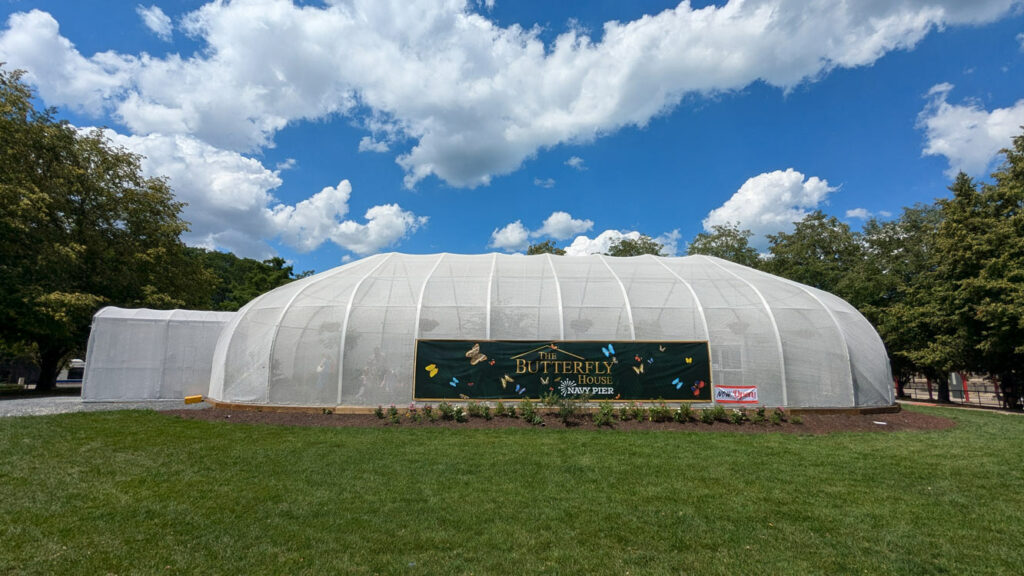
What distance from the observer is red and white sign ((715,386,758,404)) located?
12141 millimetres

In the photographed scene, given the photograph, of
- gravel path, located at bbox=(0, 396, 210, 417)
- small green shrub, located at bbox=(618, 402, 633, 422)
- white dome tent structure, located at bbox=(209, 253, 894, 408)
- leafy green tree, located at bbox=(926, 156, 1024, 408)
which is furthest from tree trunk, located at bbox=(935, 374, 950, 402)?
gravel path, located at bbox=(0, 396, 210, 417)

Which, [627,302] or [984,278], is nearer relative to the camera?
[627,302]

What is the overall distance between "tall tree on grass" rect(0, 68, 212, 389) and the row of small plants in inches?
595

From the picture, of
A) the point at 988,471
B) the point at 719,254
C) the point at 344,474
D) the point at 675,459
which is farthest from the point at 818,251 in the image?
the point at 344,474

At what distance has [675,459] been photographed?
7812mm

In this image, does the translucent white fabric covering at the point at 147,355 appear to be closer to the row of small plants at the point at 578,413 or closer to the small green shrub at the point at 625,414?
the row of small plants at the point at 578,413

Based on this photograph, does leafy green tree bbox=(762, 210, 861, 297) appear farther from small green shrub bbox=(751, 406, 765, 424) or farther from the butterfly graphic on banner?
the butterfly graphic on banner

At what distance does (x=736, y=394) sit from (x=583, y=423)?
463cm

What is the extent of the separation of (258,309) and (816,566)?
47.9ft

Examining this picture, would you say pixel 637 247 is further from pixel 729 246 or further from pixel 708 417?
pixel 708 417

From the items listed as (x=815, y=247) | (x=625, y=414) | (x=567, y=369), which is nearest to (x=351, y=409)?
(x=567, y=369)

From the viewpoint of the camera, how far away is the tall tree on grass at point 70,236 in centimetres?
1636

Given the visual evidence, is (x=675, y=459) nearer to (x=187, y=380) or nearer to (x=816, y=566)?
(x=816, y=566)

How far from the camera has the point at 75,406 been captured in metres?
12.9
